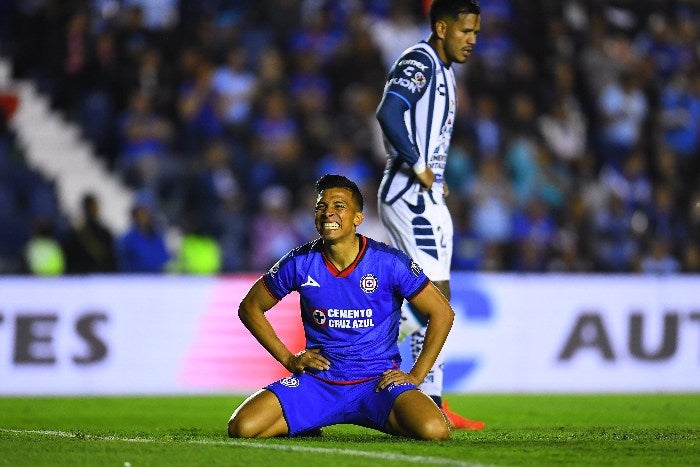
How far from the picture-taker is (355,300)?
24.4 feet

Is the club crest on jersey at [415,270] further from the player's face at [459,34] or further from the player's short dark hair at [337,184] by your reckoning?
the player's face at [459,34]

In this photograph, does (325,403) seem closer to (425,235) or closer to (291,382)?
(291,382)

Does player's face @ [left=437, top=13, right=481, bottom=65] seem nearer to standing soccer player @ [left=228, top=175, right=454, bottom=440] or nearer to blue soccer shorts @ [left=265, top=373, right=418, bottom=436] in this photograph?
standing soccer player @ [left=228, top=175, right=454, bottom=440]

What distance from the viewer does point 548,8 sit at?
1877 centimetres

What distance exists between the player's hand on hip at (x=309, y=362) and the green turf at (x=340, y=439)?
40cm

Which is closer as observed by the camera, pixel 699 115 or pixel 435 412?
pixel 435 412

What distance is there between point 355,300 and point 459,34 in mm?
2093

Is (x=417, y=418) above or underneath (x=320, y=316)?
underneath

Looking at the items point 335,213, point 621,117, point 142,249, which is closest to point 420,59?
point 335,213

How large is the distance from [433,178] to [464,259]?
674 cm

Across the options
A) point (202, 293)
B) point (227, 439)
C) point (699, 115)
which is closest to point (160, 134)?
point (202, 293)

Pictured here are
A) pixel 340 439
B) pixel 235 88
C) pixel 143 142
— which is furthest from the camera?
pixel 235 88

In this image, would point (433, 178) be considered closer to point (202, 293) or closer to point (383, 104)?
point (383, 104)

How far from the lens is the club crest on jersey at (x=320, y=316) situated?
24.5ft
